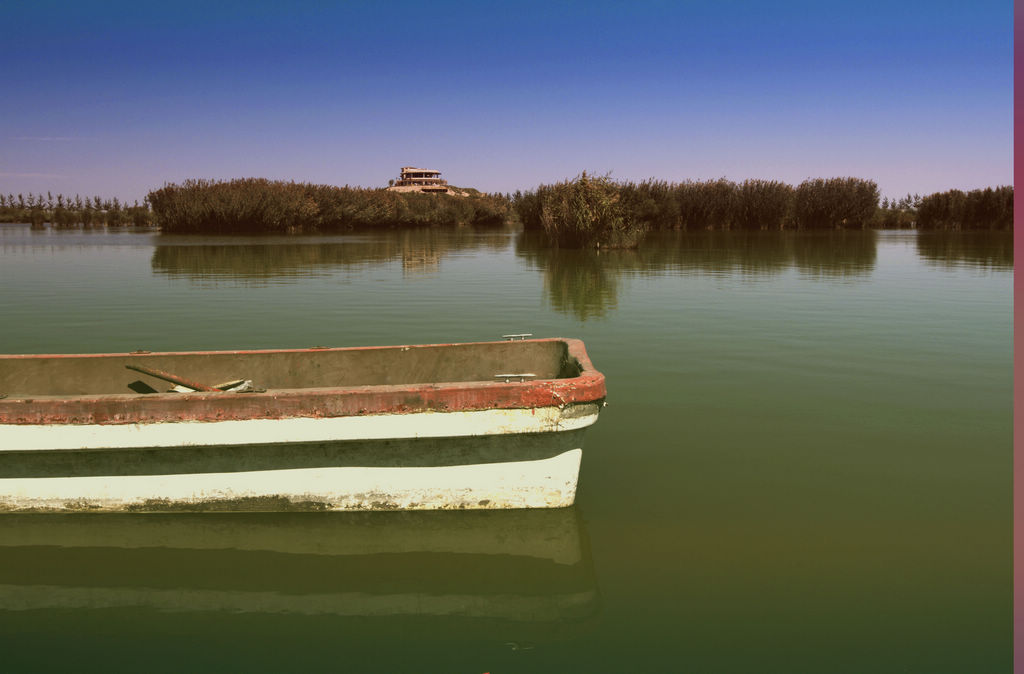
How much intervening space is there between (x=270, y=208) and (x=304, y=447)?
179ft

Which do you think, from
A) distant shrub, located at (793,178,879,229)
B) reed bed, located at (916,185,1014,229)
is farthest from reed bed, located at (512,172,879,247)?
reed bed, located at (916,185,1014,229)

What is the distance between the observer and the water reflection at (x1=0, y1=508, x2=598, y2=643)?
397 cm

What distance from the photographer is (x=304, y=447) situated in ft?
15.6

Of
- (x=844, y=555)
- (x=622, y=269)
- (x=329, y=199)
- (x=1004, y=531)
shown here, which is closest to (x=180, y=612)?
(x=844, y=555)

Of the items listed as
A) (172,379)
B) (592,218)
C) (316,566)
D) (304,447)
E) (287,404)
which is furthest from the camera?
(592,218)

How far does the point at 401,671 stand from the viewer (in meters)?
3.42

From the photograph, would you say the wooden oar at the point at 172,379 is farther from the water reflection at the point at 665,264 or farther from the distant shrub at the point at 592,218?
the distant shrub at the point at 592,218

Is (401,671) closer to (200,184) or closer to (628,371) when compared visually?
(628,371)

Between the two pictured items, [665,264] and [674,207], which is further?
[674,207]

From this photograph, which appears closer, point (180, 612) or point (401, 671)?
point (401, 671)

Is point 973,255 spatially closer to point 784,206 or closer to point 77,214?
point 784,206

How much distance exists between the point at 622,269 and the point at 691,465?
55.7 ft

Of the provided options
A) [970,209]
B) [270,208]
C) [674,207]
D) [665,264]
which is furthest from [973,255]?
Result: [270,208]

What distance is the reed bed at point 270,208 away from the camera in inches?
2146
